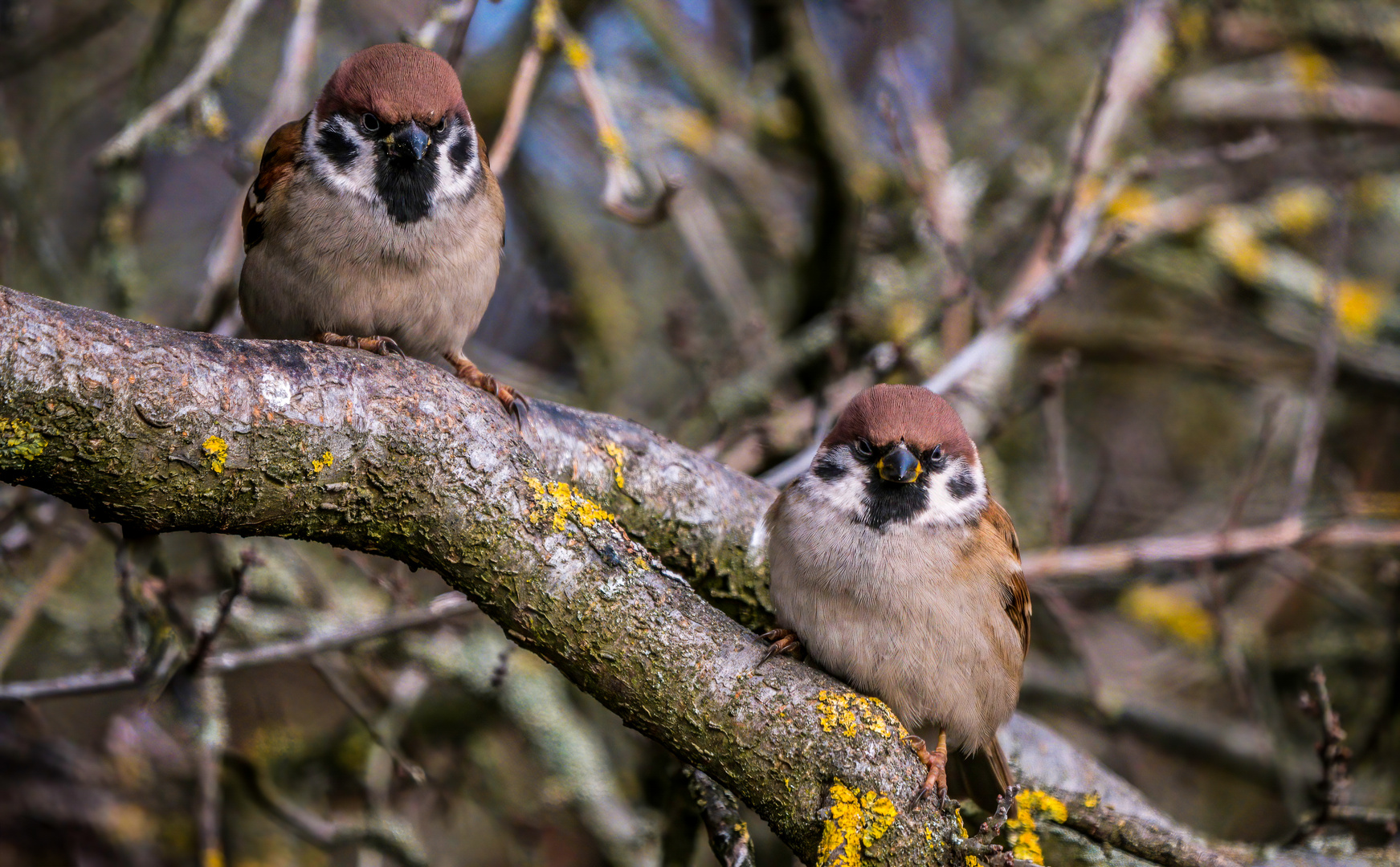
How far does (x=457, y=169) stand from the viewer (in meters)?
2.71

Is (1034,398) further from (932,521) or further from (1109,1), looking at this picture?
(1109,1)

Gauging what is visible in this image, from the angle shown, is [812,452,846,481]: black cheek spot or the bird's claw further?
[812,452,846,481]: black cheek spot

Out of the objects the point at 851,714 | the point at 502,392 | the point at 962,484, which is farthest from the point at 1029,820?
the point at 502,392

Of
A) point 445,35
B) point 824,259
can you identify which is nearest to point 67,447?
point 824,259

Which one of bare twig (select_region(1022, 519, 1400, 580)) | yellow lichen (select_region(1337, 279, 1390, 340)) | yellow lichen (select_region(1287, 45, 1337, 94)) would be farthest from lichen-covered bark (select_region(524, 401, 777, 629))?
yellow lichen (select_region(1287, 45, 1337, 94))

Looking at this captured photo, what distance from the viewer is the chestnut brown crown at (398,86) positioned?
2.59m

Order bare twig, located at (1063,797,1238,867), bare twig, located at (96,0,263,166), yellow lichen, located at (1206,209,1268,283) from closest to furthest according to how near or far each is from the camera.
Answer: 1. bare twig, located at (1063,797,1238,867)
2. bare twig, located at (96,0,263,166)
3. yellow lichen, located at (1206,209,1268,283)

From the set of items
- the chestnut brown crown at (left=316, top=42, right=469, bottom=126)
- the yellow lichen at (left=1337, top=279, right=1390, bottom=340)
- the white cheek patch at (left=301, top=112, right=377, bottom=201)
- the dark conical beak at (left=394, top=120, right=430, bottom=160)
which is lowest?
the white cheek patch at (left=301, top=112, right=377, bottom=201)

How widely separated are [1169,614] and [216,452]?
175 inches

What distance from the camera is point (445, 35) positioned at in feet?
17.8

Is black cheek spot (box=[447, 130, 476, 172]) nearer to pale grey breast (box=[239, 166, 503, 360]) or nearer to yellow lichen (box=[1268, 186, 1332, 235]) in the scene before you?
pale grey breast (box=[239, 166, 503, 360])

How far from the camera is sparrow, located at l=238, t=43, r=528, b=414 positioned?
2.58 metres

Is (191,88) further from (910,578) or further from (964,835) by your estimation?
Answer: (964,835)

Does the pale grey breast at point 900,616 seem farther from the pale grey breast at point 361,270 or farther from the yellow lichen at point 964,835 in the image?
the pale grey breast at point 361,270
